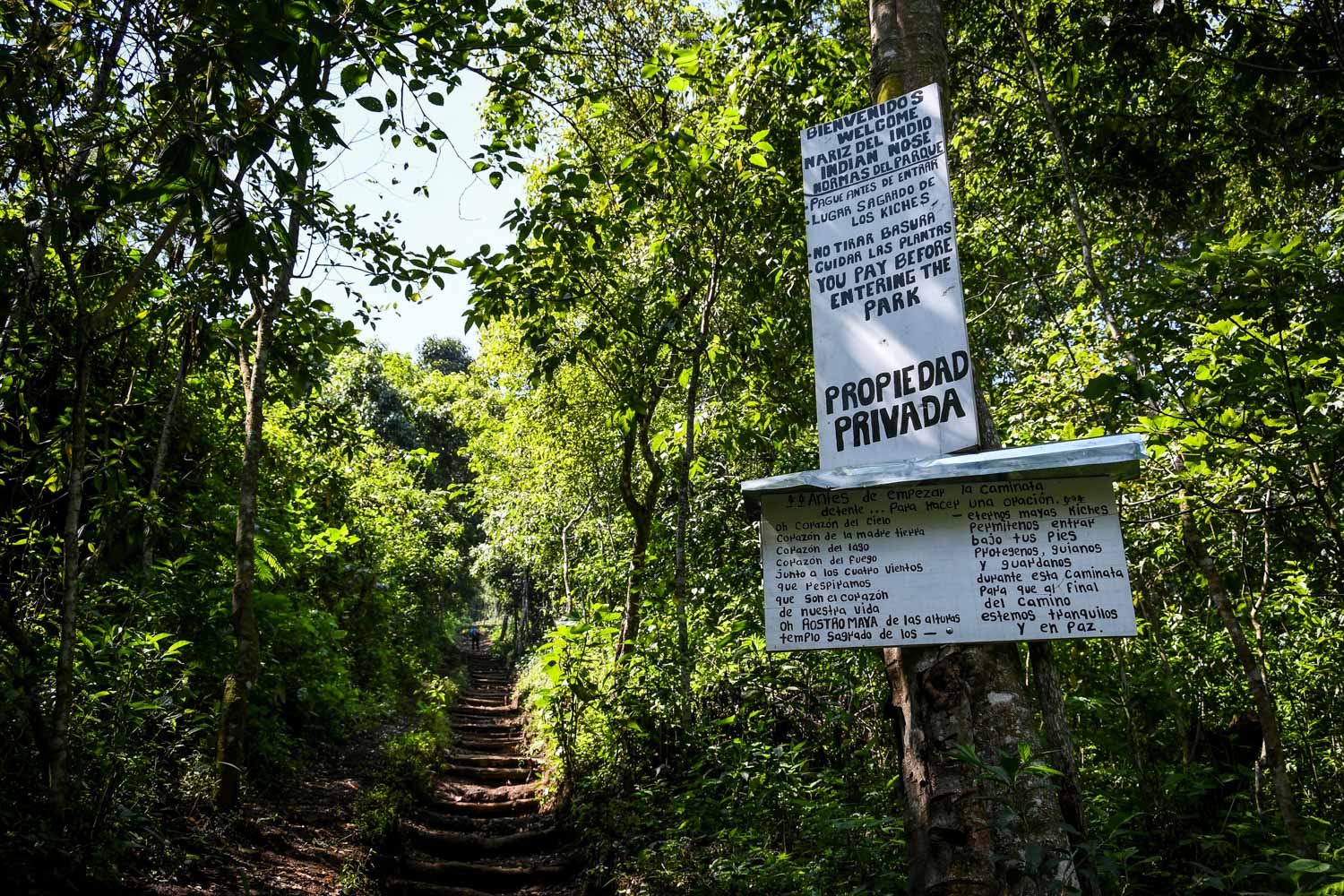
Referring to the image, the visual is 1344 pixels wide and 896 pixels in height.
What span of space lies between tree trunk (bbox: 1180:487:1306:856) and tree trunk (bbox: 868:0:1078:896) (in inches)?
109

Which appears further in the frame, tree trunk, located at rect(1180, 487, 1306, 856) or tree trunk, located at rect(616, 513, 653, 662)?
tree trunk, located at rect(616, 513, 653, 662)

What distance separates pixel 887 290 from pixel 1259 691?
11.6 feet

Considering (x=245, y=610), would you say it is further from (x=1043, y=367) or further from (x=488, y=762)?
(x=1043, y=367)

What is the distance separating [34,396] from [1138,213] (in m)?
9.09

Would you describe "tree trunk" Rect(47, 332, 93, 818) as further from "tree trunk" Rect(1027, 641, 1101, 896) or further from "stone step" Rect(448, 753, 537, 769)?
"stone step" Rect(448, 753, 537, 769)

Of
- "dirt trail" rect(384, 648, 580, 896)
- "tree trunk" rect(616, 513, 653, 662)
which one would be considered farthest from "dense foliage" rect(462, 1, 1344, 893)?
"dirt trail" rect(384, 648, 580, 896)

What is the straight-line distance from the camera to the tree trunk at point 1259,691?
418cm

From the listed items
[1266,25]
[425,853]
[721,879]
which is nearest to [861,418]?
[721,879]

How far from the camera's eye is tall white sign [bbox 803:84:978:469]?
254 cm

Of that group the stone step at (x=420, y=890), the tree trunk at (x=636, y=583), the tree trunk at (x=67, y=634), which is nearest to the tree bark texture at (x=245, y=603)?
the stone step at (x=420, y=890)

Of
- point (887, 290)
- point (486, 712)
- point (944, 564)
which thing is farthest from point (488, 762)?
point (887, 290)

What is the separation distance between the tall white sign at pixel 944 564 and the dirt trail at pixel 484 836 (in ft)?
18.7

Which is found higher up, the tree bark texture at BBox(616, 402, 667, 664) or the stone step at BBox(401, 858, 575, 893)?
the tree bark texture at BBox(616, 402, 667, 664)

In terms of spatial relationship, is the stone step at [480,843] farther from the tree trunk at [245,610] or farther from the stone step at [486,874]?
the tree trunk at [245,610]
